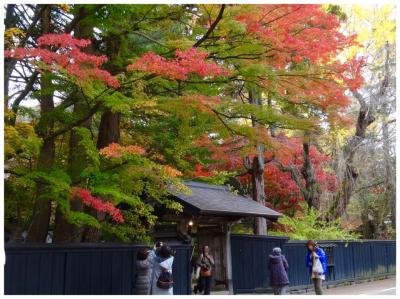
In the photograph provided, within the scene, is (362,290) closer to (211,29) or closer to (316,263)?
(316,263)

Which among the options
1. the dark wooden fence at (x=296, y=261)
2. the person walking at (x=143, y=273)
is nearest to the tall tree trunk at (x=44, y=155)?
the person walking at (x=143, y=273)

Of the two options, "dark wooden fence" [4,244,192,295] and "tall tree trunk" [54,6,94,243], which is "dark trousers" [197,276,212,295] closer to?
"dark wooden fence" [4,244,192,295]

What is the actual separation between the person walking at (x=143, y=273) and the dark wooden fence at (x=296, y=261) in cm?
445

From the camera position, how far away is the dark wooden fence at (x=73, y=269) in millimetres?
9422

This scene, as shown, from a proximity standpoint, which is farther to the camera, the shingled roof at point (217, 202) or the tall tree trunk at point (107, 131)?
the shingled roof at point (217, 202)

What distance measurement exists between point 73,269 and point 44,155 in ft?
9.82

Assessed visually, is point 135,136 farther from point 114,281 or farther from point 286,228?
point 286,228

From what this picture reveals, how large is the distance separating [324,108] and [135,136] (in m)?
6.48

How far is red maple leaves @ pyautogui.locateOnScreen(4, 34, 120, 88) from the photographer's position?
311 inches

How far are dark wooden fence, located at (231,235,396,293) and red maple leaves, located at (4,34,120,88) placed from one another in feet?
28.2

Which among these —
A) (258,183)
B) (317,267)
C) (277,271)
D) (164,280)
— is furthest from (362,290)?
(164,280)

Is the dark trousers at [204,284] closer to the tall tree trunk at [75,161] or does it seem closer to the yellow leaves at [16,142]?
the tall tree trunk at [75,161]

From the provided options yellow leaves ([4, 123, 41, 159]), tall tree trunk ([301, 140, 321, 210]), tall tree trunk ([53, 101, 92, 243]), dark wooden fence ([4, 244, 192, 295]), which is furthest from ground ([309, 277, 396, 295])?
yellow leaves ([4, 123, 41, 159])

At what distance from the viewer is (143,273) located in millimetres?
11383
